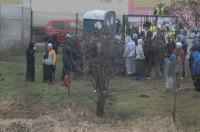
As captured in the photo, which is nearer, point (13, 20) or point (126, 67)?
point (126, 67)

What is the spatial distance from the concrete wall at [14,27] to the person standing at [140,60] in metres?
10.3

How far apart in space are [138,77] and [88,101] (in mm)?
5889

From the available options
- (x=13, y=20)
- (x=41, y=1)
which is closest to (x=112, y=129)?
(x=13, y=20)

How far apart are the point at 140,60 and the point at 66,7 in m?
19.0

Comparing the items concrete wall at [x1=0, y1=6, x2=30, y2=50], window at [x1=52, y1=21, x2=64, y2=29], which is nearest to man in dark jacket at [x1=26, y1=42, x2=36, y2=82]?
concrete wall at [x1=0, y1=6, x2=30, y2=50]

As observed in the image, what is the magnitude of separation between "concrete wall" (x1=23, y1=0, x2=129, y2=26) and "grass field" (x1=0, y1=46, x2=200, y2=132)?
642 inches

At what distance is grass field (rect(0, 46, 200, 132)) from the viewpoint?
1819 centimetres

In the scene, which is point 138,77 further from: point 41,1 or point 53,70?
point 41,1

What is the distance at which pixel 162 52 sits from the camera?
2548 cm

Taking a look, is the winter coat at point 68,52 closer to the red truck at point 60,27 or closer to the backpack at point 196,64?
the backpack at point 196,64

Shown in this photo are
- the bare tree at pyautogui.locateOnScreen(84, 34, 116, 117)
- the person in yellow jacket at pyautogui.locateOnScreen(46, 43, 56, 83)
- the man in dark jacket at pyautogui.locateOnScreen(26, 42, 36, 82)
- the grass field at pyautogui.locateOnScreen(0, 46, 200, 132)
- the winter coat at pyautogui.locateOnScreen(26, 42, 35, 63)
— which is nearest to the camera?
the grass field at pyautogui.locateOnScreen(0, 46, 200, 132)

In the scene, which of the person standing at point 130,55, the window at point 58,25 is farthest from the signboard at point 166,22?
the window at point 58,25

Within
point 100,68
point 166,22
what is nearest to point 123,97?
point 100,68

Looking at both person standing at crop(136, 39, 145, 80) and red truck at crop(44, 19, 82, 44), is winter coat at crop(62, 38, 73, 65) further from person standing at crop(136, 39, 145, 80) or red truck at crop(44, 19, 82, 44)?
red truck at crop(44, 19, 82, 44)
